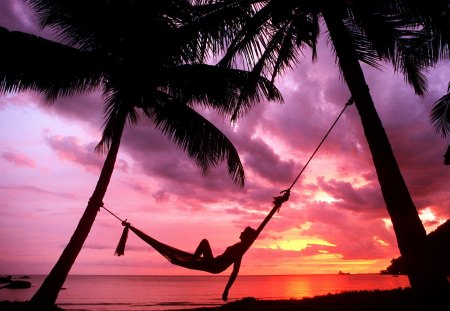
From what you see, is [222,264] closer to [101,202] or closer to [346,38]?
[101,202]

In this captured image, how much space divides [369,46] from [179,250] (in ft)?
13.7

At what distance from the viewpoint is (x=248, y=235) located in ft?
18.1

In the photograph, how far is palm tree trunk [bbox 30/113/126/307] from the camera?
4758 millimetres

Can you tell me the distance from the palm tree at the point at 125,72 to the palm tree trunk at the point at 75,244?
13 millimetres

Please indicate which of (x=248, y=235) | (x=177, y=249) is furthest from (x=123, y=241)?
(x=248, y=235)

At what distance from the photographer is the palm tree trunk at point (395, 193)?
284 cm

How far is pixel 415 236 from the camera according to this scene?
294 centimetres

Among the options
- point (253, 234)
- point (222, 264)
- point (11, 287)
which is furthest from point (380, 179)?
point (11, 287)

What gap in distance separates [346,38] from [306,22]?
178cm

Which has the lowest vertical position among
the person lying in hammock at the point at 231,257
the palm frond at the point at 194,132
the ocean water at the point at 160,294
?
the ocean water at the point at 160,294

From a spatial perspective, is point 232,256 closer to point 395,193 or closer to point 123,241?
point 123,241

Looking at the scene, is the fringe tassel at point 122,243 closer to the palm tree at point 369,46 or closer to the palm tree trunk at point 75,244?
the palm tree trunk at point 75,244

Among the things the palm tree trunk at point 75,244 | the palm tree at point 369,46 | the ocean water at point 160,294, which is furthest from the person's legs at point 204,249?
the ocean water at point 160,294

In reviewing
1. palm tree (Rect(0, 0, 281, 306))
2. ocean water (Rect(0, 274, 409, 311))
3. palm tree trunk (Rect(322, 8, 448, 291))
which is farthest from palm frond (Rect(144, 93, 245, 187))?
ocean water (Rect(0, 274, 409, 311))
